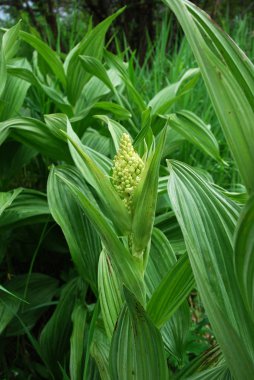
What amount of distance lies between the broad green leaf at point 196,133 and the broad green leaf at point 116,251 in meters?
0.92

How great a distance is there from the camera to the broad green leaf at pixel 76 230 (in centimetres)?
140

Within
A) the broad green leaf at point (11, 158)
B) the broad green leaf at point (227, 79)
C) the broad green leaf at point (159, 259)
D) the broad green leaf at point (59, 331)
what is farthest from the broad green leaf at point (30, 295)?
the broad green leaf at point (227, 79)

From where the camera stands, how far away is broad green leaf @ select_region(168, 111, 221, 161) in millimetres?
1814

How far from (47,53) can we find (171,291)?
1243 mm

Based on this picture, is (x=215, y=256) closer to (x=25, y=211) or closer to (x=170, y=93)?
(x=25, y=211)

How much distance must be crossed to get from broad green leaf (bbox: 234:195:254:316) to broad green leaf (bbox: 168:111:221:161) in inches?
42.0

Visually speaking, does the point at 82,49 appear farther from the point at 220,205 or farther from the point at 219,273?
the point at 219,273

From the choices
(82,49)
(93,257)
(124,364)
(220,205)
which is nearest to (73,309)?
(93,257)

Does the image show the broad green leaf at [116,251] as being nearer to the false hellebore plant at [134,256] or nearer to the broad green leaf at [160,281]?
the false hellebore plant at [134,256]

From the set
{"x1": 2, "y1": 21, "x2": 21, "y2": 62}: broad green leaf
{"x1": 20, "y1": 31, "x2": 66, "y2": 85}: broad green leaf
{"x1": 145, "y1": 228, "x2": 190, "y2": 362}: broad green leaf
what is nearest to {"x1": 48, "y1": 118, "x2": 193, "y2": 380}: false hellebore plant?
{"x1": 145, "y1": 228, "x2": 190, "y2": 362}: broad green leaf

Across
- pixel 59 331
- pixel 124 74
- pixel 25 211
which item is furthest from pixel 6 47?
pixel 59 331

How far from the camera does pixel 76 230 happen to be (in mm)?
1451

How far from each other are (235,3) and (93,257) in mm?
7023

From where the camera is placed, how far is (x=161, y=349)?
924 mm
